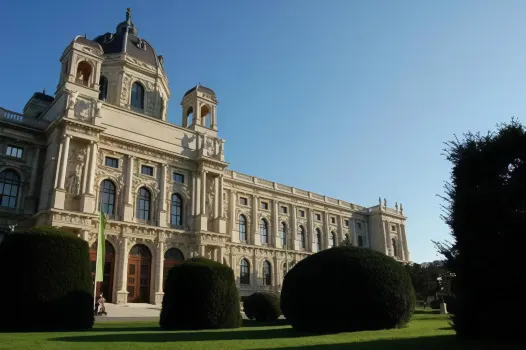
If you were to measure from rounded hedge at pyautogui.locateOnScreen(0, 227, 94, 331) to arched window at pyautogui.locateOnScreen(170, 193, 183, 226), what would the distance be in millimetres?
21784

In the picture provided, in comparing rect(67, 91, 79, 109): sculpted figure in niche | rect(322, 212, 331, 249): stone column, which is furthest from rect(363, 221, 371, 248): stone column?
rect(67, 91, 79, 109): sculpted figure in niche

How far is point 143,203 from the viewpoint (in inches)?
1398

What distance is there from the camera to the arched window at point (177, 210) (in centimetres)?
3734

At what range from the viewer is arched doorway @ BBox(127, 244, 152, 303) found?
108 feet

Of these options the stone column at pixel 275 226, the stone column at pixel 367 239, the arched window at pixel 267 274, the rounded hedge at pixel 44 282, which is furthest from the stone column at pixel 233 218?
the rounded hedge at pixel 44 282

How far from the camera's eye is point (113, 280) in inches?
1243

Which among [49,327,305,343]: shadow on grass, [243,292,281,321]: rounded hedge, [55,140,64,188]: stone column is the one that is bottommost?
[49,327,305,343]: shadow on grass

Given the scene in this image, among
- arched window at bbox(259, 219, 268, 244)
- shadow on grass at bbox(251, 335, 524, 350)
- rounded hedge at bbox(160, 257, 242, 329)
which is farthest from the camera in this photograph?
arched window at bbox(259, 219, 268, 244)

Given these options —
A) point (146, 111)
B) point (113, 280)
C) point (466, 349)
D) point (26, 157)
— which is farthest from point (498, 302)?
point (146, 111)

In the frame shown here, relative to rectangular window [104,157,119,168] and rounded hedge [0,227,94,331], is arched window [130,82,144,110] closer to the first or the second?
rectangular window [104,157,119,168]

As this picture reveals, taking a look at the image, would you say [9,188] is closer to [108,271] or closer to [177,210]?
[108,271]

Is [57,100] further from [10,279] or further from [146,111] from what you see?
[10,279]

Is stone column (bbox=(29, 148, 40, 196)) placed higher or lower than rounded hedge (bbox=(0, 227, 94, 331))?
higher

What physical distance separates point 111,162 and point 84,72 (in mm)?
9492
